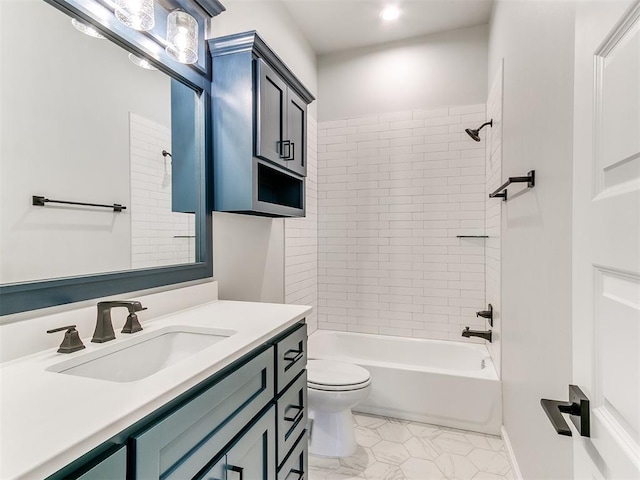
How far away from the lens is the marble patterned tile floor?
1.80 meters

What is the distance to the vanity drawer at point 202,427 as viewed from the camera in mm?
655

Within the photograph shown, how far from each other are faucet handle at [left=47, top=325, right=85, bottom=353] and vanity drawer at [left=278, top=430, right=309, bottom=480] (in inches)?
31.5

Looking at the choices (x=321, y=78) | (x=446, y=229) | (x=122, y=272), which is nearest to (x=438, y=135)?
(x=446, y=229)

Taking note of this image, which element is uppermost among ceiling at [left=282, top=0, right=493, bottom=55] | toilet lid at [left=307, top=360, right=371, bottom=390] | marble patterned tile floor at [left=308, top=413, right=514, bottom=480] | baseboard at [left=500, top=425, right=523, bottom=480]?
ceiling at [left=282, top=0, right=493, bottom=55]

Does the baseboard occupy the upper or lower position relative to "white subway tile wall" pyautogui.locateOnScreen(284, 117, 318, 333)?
lower

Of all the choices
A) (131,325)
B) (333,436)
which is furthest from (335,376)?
(131,325)

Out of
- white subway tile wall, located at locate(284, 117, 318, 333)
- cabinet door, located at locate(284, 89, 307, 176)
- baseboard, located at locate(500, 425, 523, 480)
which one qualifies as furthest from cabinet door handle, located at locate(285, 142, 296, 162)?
A: baseboard, located at locate(500, 425, 523, 480)

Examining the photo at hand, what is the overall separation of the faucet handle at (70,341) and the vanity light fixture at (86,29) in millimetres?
942

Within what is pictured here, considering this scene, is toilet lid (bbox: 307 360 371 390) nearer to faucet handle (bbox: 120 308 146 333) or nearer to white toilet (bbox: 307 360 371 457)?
white toilet (bbox: 307 360 371 457)

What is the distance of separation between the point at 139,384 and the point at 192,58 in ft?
4.18

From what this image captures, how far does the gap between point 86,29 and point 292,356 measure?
1.35 metres

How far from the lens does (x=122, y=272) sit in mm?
1190

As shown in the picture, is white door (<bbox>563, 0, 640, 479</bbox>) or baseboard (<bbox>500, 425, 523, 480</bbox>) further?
baseboard (<bbox>500, 425, 523, 480</bbox>)

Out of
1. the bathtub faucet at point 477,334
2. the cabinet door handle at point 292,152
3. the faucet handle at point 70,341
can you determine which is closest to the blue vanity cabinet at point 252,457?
the faucet handle at point 70,341
